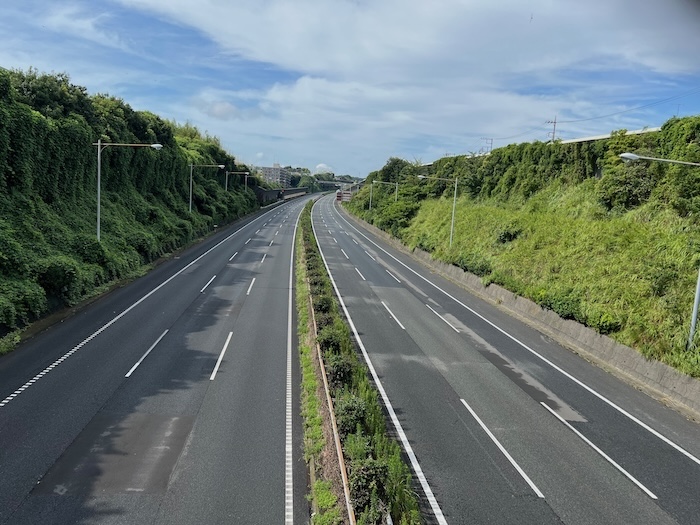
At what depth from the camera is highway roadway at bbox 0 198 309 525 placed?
27.7 ft

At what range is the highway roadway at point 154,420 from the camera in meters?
8.44

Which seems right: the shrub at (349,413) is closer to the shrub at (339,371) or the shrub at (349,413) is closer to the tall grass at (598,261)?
the shrub at (339,371)

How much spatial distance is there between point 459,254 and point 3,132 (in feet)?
93.3

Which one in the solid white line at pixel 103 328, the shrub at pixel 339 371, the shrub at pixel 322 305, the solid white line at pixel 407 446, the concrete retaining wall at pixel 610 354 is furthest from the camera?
the shrub at pixel 322 305

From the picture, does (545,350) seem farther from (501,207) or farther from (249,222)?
(249,222)

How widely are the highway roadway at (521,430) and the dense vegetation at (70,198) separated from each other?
43.7ft

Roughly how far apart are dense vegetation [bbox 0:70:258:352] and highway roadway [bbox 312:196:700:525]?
1332cm

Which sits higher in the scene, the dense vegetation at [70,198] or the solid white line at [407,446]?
the dense vegetation at [70,198]

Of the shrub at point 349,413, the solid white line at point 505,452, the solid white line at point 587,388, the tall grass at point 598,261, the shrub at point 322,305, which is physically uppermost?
the tall grass at point 598,261

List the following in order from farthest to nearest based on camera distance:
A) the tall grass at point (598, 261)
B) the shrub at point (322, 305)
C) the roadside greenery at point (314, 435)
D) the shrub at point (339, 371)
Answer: the shrub at point (322, 305), the tall grass at point (598, 261), the shrub at point (339, 371), the roadside greenery at point (314, 435)

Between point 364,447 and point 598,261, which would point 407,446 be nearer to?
point 364,447

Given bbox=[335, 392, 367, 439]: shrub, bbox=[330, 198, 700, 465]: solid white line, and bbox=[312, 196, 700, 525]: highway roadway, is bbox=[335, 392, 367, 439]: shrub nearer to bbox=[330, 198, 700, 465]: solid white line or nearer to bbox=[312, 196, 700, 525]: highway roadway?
bbox=[312, 196, 700, 525]: highway roadway

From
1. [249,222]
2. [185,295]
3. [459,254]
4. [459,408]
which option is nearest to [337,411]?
[459,408]

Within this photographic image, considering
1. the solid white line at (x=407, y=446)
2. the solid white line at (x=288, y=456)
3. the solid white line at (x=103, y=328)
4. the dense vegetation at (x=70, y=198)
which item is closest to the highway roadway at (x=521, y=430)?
the solid white line at (x=407, y=446)
